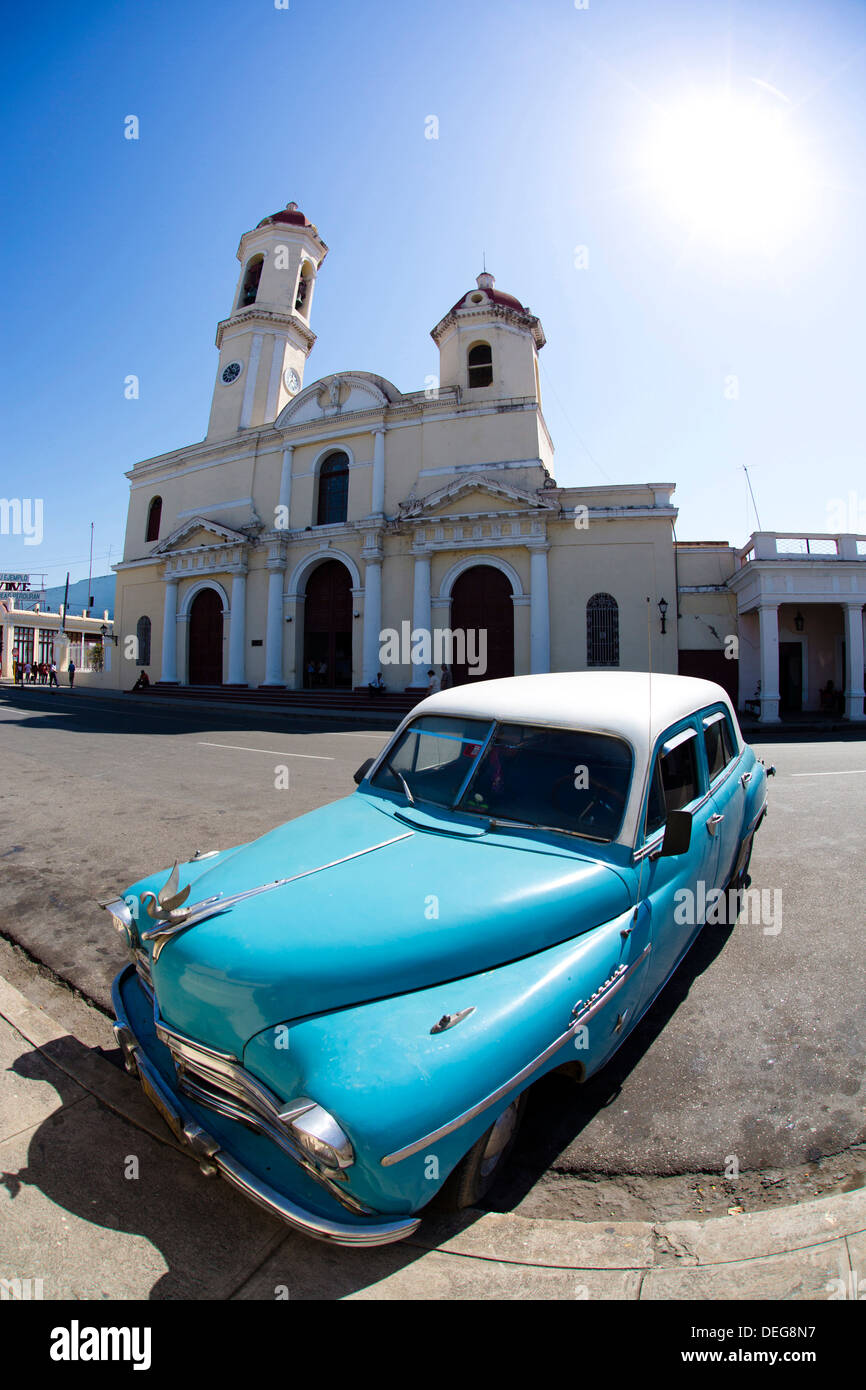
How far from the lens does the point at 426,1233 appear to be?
5.81 ft

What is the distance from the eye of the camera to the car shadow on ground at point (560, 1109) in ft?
6.72

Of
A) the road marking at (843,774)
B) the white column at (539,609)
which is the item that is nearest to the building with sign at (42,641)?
the white column at (539,609)

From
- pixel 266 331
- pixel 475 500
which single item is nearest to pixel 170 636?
pixel 266 331

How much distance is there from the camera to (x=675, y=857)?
275cm

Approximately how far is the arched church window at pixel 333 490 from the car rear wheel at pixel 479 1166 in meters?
25.3

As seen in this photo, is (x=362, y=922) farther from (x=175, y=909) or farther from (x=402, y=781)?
(x=402, y=781)

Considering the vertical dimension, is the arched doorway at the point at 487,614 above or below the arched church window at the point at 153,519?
below

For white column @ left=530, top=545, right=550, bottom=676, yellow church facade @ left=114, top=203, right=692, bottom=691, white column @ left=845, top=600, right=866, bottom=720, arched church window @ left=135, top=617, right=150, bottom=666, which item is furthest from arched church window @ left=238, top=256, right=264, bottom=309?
white column @ left=845, top=600, right=866, bottom=720

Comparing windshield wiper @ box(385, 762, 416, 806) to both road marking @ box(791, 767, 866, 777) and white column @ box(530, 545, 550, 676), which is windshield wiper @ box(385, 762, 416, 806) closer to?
road marking @ box(791, 767, 866, 777)

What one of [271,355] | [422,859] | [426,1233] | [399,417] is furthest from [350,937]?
[271,355]

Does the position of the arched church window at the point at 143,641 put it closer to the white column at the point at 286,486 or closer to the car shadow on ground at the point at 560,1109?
the white column at the point at 286,486

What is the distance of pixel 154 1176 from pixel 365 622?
21823mm

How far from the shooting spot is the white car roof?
2.69 metres

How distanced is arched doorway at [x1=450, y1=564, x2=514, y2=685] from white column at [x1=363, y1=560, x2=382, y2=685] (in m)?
3.09
